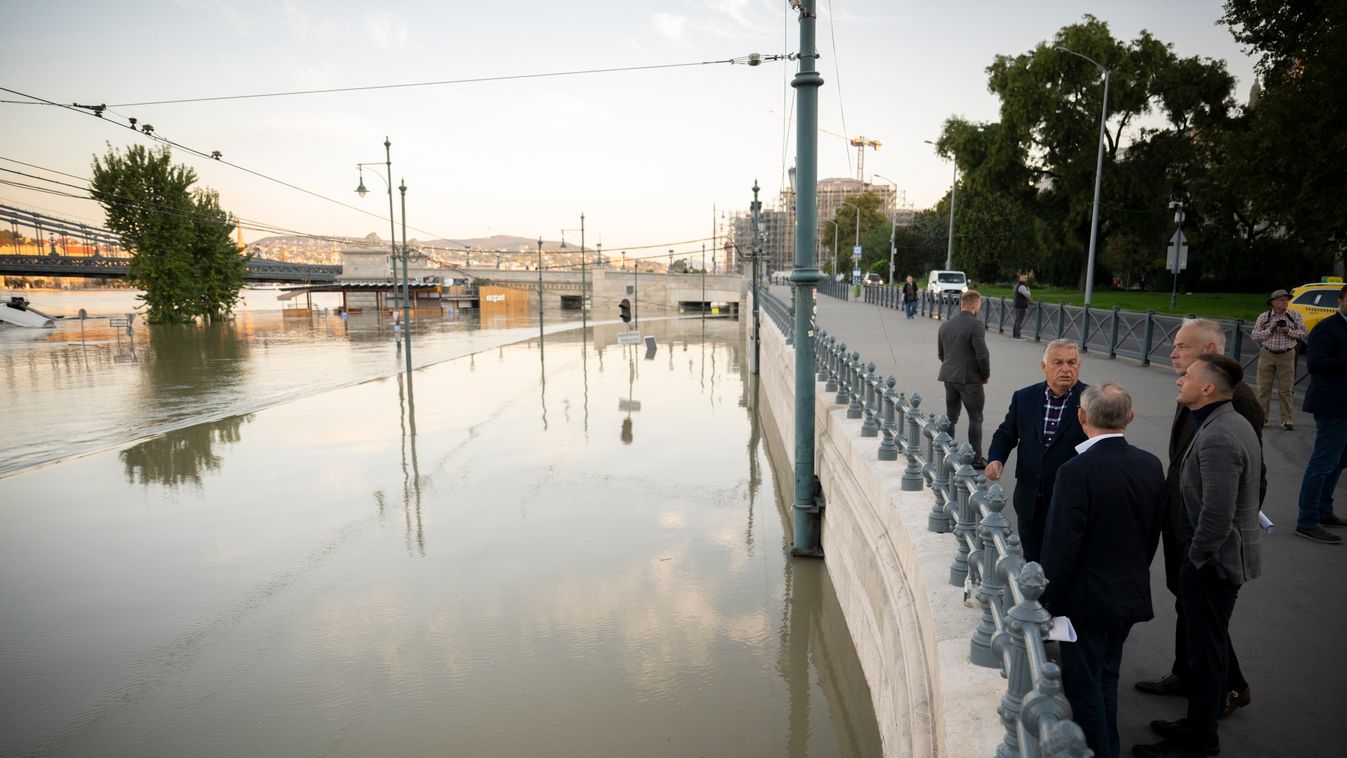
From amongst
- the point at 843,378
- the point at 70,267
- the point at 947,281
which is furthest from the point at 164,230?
the point at 843,378

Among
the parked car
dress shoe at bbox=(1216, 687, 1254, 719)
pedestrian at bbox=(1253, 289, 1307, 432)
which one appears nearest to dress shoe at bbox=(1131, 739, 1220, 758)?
dress shoe at bbox=(1216, 687, 1254, 719)

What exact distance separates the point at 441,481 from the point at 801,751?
8733mm

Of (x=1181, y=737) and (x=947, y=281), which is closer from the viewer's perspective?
(x=1181, y=737)

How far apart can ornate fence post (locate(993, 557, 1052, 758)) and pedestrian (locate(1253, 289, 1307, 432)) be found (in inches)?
311

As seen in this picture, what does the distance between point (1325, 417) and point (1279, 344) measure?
139 inches

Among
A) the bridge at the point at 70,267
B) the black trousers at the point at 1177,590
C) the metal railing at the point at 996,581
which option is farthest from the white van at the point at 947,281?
the bridge at the point at 70,267

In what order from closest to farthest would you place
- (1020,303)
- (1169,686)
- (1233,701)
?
(1233,701) < (1169,686) < (1020,303)

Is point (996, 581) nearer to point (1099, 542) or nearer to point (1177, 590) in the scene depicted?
point (1099, 542)

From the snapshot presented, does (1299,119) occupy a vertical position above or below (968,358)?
above

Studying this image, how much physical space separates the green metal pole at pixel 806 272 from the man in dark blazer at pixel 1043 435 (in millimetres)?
3773

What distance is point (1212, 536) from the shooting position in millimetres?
3355

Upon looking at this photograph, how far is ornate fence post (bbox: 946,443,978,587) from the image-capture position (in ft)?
14.1

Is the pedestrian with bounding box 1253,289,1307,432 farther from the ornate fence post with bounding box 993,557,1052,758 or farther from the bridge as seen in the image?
the bridge

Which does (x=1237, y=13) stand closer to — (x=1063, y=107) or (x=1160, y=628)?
(x=1063, y=107)
